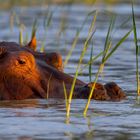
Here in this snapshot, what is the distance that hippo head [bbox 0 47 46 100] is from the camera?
7805 millimetres

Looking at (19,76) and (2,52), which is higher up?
(2,52)

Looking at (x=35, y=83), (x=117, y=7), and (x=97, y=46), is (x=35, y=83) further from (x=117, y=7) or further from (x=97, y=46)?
(x=117, y=7)

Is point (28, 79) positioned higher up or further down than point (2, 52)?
further down

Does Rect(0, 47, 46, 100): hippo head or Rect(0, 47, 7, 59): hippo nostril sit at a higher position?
Rect(0, 47, 7, 59): hippo nostril

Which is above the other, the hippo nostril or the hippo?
the hippo nostril

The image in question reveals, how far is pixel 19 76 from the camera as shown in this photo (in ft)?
26.0

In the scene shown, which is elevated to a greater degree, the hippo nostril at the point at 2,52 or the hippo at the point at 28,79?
the hippo nostril at the point at 2,52

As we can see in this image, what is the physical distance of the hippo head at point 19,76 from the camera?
780 centimetres

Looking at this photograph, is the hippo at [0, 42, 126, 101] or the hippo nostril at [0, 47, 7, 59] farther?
the hippo nostril at [0, 47, 7, 59]

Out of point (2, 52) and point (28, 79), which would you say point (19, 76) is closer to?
point (28, 79)

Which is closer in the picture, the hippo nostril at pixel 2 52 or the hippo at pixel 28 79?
the hippo at pixel 28 79

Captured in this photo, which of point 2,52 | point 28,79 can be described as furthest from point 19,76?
point 2,52

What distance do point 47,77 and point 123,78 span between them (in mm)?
2223

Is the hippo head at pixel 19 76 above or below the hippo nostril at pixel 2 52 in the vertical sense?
below
